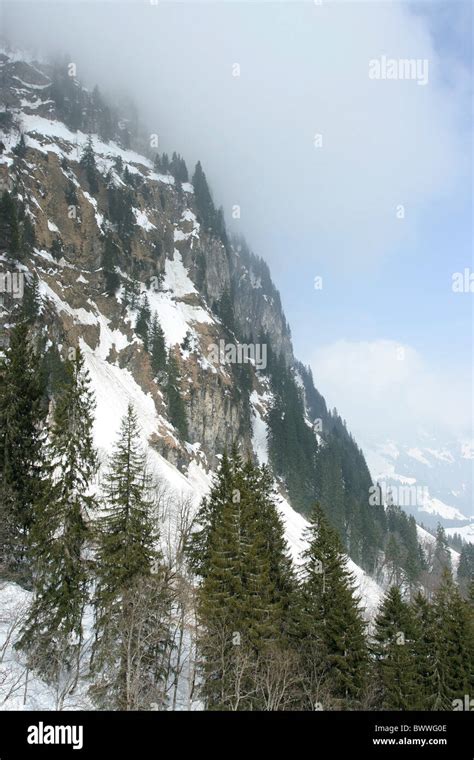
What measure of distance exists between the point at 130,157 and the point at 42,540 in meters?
136

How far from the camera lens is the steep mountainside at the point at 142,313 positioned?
243 ft

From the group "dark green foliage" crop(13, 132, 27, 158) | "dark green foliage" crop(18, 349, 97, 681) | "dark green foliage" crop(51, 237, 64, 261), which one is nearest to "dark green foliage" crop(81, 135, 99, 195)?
"dark green foliage" crop(13, 132, 27, 158)

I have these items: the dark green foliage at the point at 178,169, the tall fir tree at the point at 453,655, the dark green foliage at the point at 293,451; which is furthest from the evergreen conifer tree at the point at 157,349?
the dark green foliage at the point at 178,169

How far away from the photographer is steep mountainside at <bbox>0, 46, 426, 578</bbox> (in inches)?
2918

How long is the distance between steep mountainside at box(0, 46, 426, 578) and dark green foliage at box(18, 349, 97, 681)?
36420 millimetres

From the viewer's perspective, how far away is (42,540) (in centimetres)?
2272

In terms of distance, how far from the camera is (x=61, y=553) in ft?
74.2

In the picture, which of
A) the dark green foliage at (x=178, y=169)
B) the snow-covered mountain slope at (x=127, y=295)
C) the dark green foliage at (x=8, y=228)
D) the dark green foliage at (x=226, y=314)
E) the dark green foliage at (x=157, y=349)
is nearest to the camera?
the dark green foliage at (x=8, y=228)

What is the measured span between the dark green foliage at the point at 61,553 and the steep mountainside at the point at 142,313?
36420 mm

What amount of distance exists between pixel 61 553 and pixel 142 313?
2804 inches

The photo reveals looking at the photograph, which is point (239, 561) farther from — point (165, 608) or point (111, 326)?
point (111, 326)
